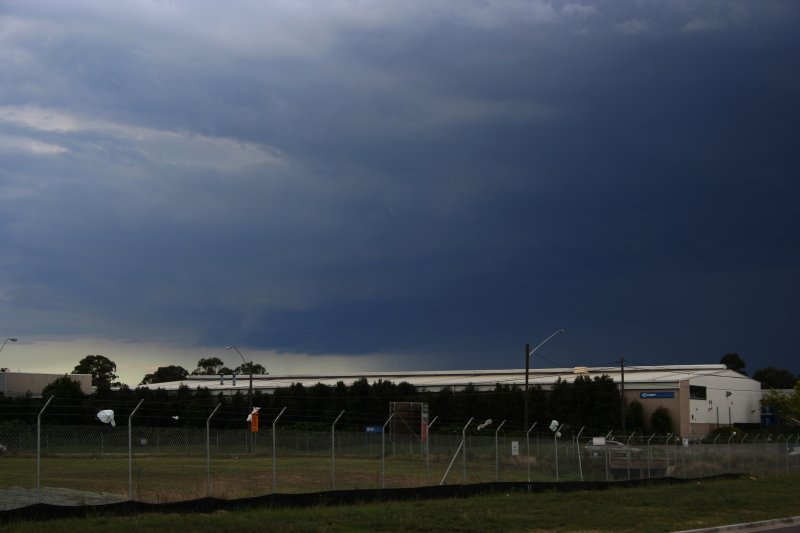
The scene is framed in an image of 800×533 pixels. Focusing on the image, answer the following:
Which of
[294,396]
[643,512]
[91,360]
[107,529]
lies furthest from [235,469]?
[91,360]

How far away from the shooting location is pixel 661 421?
83.2m

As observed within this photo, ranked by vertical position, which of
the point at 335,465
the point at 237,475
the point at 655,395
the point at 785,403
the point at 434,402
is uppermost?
the point at 655,395

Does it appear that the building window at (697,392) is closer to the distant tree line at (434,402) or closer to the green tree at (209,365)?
the distant tree line at (434,402)

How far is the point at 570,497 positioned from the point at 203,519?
46.4 ft

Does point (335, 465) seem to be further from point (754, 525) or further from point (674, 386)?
point (674, 386)

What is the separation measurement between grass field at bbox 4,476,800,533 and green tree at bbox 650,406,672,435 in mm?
50738

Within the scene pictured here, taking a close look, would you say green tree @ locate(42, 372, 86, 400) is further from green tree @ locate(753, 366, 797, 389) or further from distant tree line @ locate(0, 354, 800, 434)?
green tree @ locate(753, 366, 797, 389)

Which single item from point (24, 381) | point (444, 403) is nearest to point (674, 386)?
point (444, 403)

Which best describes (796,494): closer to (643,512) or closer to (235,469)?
(643,512)

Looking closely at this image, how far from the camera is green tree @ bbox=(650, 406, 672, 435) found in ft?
273

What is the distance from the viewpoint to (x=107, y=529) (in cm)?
1781

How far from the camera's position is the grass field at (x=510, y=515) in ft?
62.5

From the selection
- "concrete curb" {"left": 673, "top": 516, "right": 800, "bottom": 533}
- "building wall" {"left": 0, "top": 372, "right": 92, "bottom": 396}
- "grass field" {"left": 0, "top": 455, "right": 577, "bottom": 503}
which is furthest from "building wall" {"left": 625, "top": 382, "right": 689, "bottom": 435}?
"building wall" {"left": 0, "top": 372, "right": 92, "bottom": 396}

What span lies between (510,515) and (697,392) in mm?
69768
